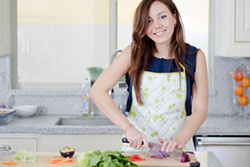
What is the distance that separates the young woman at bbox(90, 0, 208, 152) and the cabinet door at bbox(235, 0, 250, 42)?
1047mm

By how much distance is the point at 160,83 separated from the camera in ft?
6.95

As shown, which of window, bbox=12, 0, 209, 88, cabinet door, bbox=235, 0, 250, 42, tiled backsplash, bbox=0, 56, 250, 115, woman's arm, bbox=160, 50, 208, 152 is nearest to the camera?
woman's arm, bbox=160, 50, 208, 152

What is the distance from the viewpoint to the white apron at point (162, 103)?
2117 millimetres

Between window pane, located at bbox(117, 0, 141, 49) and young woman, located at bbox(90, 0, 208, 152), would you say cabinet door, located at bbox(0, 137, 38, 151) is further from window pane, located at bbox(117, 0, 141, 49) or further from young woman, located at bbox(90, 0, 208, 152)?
window pane, located at bbox(117, 0, 141, 49)

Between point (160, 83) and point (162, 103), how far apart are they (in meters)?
0.10

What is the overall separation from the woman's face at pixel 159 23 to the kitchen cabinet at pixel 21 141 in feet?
4.20

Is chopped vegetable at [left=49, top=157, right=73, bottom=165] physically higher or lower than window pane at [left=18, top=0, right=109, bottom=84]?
lower

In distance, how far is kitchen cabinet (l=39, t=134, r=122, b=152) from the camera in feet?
9.43

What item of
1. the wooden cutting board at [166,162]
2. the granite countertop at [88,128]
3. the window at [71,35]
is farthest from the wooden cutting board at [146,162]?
the window at [71,35]

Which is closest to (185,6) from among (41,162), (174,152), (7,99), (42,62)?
(42,62)

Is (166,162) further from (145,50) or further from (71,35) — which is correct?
(71,35)

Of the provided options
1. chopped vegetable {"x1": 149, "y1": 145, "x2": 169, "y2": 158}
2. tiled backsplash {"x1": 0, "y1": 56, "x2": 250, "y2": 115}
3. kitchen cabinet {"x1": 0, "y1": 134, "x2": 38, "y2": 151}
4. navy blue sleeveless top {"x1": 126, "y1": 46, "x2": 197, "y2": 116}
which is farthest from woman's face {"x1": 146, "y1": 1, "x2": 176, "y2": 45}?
tiled backsplash {"x1": 0, "y1": 56, "x2": 250, "y2": 115}

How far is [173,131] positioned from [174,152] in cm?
28

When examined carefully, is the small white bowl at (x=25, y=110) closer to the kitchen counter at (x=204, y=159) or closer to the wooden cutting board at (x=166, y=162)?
the kitchen counter at (x=204, y=159)
